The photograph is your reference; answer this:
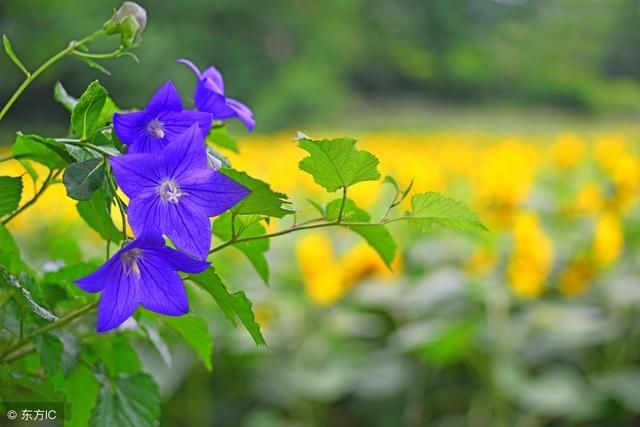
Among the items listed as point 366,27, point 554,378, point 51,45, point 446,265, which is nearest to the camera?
point 554,378

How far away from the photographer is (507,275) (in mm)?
1802

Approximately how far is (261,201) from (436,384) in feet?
5.46

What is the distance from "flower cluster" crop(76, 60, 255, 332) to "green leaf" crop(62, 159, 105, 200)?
0.02 metres

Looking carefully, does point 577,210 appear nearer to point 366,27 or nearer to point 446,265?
point 446,265

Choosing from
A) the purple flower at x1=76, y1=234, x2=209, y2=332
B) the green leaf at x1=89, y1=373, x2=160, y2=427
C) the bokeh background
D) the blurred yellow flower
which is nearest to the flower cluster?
the purple flower at x1=76, y1=234, x2=209, y2=332

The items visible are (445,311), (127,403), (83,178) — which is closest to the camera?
(83,178)

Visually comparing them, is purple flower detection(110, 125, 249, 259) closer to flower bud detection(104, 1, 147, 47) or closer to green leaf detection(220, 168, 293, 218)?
green leaf detection(220, 168, 293, 218)

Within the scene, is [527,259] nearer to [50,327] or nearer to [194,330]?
[194,330]

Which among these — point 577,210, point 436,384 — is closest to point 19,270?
point 436,384

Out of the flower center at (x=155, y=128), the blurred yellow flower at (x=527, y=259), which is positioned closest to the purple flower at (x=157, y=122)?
the flower center at (x=155, y=128)

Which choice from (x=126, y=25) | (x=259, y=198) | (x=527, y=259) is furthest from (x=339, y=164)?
(x=527, y=259)

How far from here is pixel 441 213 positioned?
47 centimetres

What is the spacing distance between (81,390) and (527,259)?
1.30m

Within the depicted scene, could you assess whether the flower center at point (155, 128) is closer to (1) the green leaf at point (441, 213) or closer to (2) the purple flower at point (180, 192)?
(2) the purple flower at point (180, 192)
